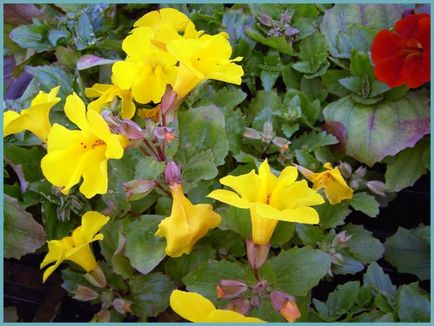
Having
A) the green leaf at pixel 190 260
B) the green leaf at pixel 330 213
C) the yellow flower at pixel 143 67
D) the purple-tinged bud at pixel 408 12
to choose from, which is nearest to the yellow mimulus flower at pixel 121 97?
Result: the yellow flower at pixel 143 67

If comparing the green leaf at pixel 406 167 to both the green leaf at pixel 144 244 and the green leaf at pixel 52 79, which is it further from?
the green leaf at pixel 52 79

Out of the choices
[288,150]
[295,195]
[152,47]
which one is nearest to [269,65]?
[288,150]

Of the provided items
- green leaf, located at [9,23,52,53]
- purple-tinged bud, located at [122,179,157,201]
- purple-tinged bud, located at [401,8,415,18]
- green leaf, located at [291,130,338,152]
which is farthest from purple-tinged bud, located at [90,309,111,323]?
purple-tinged bud, located at [401,8,415,18]

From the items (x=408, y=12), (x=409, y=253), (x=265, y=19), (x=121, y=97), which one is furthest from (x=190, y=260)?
(x=408, y=12)

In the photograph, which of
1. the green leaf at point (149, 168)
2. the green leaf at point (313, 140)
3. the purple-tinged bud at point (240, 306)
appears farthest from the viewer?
the green leaf at point (313, 140)

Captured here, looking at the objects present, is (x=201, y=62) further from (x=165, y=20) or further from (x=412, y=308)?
(x=412, y=308)
